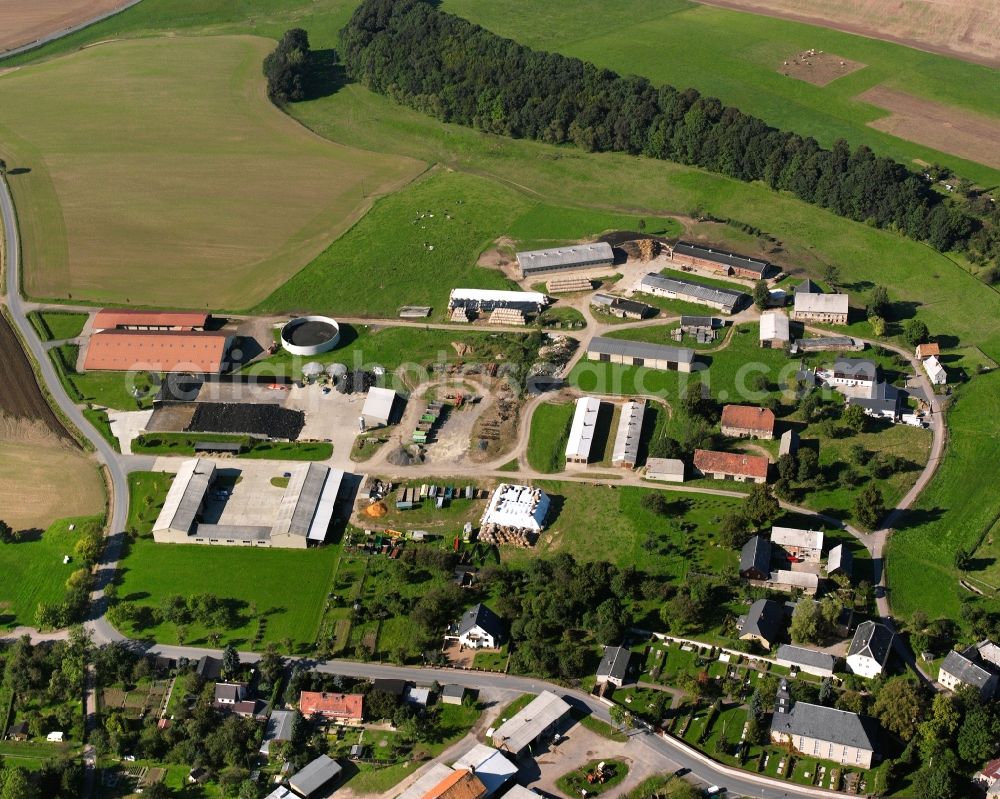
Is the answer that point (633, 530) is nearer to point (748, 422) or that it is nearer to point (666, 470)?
point (666, 470)

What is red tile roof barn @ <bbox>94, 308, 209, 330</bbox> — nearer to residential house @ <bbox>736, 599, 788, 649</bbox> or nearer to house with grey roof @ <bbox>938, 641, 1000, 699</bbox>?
residential house @ <bbox>736, 599, 788, 649</bbox>

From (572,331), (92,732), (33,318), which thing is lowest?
(92,732)

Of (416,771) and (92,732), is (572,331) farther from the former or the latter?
(92,732)

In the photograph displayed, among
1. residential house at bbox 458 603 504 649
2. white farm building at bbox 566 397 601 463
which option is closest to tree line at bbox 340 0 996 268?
white farm building at bbox 566 397 601 463

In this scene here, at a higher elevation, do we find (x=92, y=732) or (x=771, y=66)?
(x=771, y=66)

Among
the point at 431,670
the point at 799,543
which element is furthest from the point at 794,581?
the point at 431,670

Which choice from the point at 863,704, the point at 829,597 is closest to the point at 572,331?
the point at 829,597

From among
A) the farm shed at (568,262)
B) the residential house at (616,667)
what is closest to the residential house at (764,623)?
the residential house at (616,667)
